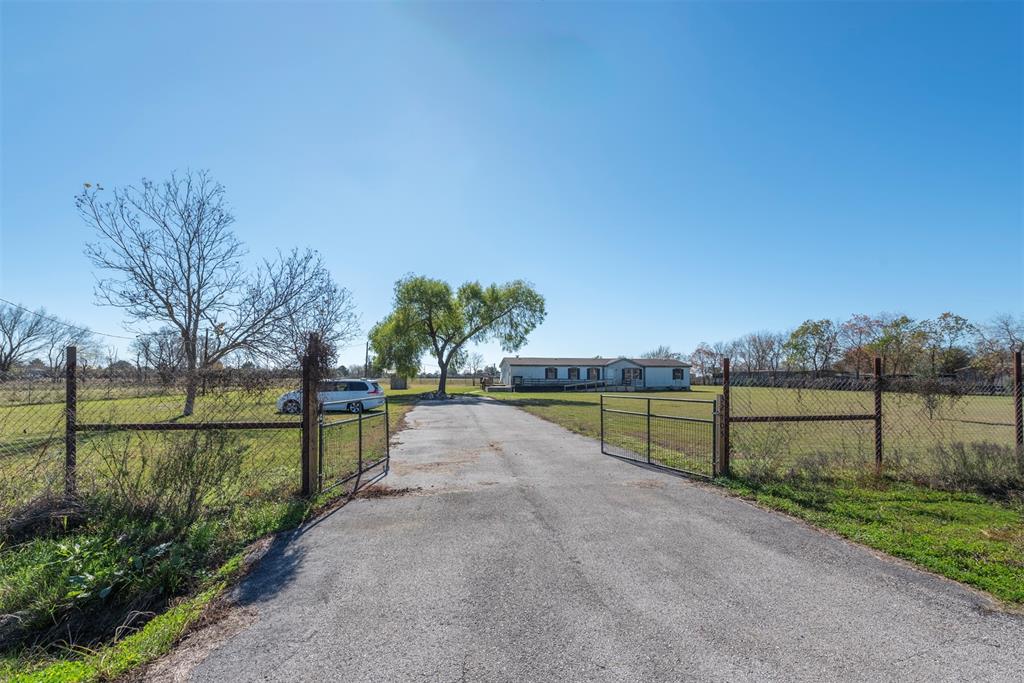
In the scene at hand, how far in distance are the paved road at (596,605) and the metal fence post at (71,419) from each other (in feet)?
9.08

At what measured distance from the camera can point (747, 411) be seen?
7957mm

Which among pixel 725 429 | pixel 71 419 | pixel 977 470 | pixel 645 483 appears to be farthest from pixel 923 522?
pixel 71 419

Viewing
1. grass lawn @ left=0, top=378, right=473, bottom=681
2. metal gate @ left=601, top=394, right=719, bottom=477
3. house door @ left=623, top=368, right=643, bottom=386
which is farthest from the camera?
house door @ left=623, top=368, right=643, bottom=386

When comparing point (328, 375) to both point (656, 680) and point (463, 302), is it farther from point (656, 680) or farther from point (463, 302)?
point (463, 302)

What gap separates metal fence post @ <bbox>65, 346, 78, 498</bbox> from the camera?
5281 millimetres

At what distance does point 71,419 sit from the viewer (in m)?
5.41

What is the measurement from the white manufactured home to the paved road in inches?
1734

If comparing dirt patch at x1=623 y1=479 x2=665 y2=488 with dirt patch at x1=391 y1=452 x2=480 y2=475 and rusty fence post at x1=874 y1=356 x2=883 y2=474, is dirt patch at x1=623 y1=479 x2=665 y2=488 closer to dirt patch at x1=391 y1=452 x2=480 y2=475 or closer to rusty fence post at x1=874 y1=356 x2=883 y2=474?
dirt patch at x1=391 y1=452 x2=480 y2=475

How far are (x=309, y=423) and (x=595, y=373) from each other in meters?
48.3

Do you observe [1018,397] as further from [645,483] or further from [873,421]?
[645,483]

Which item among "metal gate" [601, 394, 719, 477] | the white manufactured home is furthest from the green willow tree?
"metal gate" [601, 394, 719, 477]

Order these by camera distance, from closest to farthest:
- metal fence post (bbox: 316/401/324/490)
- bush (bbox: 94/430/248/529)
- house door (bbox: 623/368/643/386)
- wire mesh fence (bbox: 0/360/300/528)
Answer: bush (bbox: 94/430/248/529)
wire mesh fence (bbox: 0/360/300/528)
metal fence post (bbox: 316/401/324/490)
house door (bbox: 623/368/643/386)

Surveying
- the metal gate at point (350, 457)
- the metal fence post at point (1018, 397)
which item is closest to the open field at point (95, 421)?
the metal gate at point (350, 457)

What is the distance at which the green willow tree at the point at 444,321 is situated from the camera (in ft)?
119
